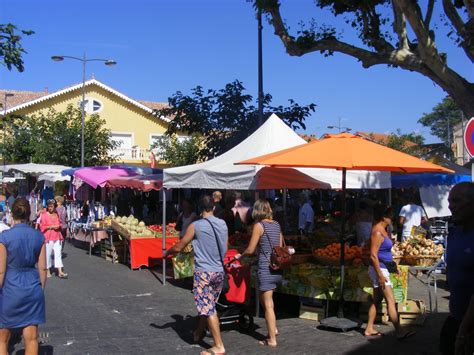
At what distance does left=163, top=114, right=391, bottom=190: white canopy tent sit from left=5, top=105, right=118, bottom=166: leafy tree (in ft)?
72.6

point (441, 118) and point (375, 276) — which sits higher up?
point (441, 118)

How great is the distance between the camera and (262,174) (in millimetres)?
8562

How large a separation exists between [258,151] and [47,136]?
958 inches

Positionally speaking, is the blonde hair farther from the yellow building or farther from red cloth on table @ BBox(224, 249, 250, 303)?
the yellow building

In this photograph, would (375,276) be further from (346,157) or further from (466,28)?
(466,28)

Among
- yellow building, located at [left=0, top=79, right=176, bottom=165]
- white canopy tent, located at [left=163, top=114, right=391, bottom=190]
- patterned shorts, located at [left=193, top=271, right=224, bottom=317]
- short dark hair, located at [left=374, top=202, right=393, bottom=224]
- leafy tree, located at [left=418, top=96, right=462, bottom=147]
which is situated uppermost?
leafy tree, located at [left=418, top=96, right=462, bottom=147]

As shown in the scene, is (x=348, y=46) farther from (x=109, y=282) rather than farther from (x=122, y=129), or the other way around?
(x=122, y=129)

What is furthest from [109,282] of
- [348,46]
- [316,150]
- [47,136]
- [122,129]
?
[122,129]

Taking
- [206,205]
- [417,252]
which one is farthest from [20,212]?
[417,252]

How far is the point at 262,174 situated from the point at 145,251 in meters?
4.55

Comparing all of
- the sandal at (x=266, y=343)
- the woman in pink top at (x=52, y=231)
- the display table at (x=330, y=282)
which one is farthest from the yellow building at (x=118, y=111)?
the sandal at (x=266, y=343)

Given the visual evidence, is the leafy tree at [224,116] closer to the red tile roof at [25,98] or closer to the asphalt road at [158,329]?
the asphalt road at [158,329]

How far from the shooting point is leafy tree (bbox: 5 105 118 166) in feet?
100.0

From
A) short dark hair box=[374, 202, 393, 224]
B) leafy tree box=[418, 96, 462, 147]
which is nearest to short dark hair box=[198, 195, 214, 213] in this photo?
short dark hair box=[374, 202, 393, 224]
